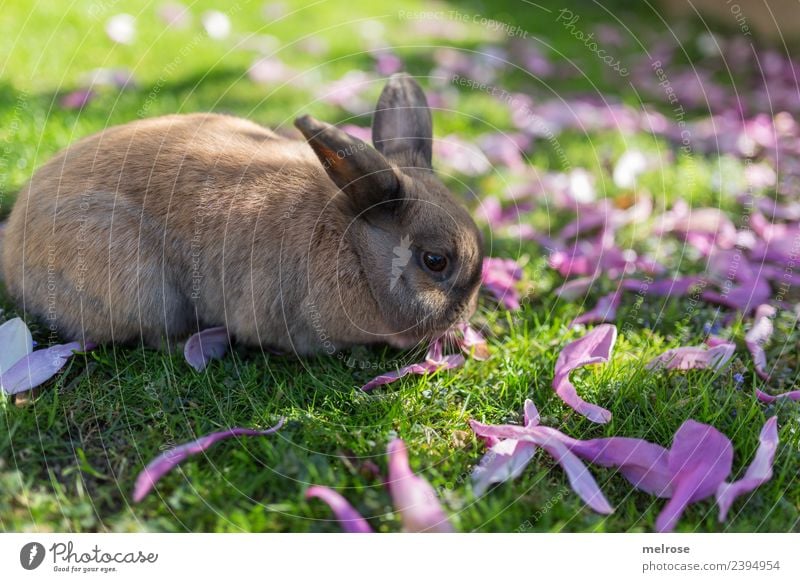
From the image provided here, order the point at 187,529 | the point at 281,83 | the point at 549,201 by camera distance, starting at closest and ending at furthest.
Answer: the point at 187,529 < the point at 549,201 < the point at 281,83

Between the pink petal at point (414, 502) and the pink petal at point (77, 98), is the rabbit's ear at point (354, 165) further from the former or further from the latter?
the pink petal at point (77, 98)

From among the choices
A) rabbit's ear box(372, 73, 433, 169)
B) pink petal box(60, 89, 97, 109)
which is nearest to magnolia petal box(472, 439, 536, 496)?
rabbit's ear box(372, 73, 433, 169)

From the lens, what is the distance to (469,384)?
131 inches

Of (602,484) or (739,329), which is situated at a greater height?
(739,329)

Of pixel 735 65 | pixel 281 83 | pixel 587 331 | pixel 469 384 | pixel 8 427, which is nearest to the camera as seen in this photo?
pixel 8 427

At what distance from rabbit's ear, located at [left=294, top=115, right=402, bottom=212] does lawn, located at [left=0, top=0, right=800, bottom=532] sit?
2.67 ft

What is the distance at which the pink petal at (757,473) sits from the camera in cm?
265

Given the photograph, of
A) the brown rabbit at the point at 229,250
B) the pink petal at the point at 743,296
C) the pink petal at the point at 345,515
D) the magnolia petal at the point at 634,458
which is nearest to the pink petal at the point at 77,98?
the brown rabbit at the point at 229,250

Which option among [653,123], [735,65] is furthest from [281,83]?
[735,65]

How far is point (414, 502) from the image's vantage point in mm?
2510

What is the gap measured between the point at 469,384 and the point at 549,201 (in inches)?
88.7

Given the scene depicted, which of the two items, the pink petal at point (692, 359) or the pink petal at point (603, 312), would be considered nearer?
the pink petal at point (692, 359)

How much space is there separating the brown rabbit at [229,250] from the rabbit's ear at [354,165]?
0.05 feet
